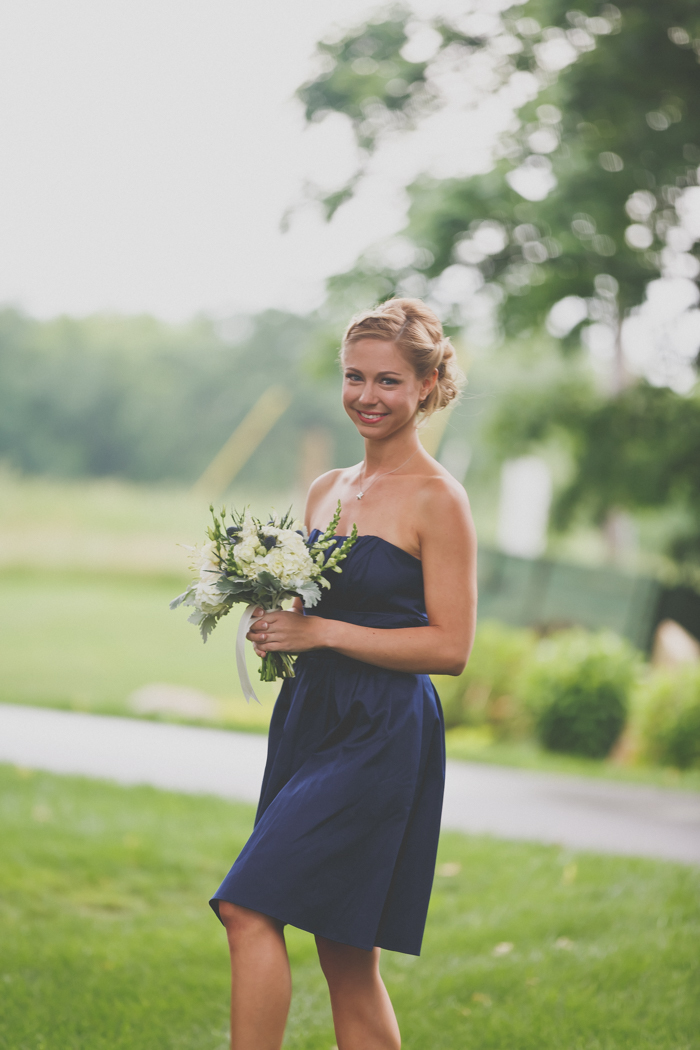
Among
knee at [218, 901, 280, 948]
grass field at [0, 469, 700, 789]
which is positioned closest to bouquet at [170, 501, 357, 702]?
knee at [218, 901, 280, 948]

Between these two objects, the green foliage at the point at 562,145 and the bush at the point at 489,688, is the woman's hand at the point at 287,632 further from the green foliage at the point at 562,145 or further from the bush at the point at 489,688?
the bush at the point at 489,688

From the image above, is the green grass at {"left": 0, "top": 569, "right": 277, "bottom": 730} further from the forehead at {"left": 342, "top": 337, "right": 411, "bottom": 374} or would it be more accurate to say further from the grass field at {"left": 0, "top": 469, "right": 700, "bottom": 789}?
the forehead at {"left": 342, "top": 337, "right": 411, "bottom": 374}

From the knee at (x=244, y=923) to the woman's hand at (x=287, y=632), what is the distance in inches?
23.8

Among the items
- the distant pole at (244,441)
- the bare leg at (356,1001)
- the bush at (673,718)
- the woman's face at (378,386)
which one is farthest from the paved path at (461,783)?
the distant pole at (244,441)

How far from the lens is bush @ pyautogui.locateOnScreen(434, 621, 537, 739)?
35.3ft

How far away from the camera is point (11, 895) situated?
192 inches

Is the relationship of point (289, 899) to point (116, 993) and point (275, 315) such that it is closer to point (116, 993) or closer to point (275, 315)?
point (116, 993)

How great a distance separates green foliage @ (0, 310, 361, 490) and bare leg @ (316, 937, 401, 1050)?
1204 inches

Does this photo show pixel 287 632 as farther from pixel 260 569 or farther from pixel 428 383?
pixel 428 383

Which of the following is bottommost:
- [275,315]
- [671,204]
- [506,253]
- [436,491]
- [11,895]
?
[11,895]

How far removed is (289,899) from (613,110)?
788cm

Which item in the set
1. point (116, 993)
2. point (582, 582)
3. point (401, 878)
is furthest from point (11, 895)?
point (582, 582)

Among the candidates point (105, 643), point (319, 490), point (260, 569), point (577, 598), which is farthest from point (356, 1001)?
point (105, 643)

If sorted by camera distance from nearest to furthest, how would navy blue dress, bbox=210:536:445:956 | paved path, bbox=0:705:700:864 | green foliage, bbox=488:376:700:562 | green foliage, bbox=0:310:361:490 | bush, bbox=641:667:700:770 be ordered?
navy blue dress, bbox=210:536:445:956 → paved path, bbox=0:705:700:864 → bush, bbox=641:667:700:770 → green foliage, bbox=488:376:700:562 → green foliage, bbox=0:310:361:490
